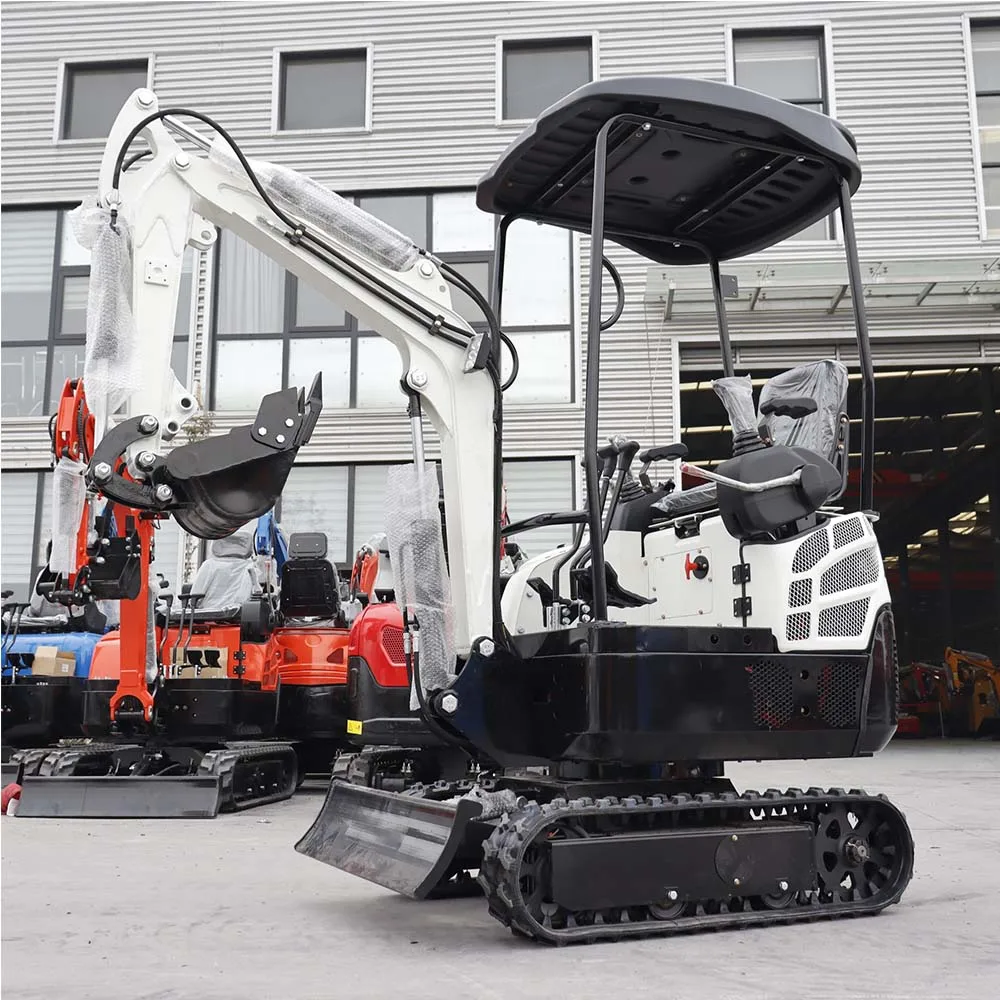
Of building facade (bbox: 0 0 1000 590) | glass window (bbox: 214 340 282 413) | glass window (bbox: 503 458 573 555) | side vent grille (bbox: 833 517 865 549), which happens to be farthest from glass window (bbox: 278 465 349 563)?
side vent grille (bbox: 833 517 865 549)

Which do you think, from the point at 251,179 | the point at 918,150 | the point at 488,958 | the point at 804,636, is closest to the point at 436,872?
the point at 488,958

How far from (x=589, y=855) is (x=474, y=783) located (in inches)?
47.6

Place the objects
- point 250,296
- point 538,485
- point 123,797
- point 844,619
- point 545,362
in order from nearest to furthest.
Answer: point 844,619 < point 123,797 < point 538,485 < point 545,362 < point 250,296

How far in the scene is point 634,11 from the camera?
53.8 ft

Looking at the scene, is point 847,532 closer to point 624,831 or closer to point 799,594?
point 799,594

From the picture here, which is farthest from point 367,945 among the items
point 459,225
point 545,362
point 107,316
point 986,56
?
point 986,56

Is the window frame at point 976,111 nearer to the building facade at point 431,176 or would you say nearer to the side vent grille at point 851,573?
the building facade at point 431,176

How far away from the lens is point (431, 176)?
53.3 ft

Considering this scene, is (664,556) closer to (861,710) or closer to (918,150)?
(861,710)

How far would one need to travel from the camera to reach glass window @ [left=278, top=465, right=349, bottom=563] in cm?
1565

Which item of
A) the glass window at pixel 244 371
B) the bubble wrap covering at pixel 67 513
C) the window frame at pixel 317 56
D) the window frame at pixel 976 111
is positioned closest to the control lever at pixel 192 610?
the bubble wrap covering at pixel 67 513

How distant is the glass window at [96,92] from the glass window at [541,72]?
5.21 metres

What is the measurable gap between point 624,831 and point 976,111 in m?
14.5

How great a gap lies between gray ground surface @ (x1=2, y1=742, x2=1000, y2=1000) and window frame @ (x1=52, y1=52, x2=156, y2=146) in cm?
1287
